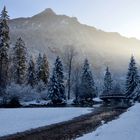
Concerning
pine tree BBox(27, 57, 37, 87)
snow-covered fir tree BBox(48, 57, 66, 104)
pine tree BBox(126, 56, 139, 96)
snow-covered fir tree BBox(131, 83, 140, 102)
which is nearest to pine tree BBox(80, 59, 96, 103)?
pine tree BBox(126, 56, 139, 96)

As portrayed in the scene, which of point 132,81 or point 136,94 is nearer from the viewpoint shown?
point 136,94

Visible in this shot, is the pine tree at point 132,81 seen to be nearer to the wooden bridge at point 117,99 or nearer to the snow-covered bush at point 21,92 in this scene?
the wooden bridge at point 117,99

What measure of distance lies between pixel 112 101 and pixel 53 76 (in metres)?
14.4

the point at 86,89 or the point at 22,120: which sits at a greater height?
the point at 86,89

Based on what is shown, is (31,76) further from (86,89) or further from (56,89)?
(56,89)

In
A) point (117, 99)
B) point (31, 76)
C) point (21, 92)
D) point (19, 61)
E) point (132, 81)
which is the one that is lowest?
point (117, 99)

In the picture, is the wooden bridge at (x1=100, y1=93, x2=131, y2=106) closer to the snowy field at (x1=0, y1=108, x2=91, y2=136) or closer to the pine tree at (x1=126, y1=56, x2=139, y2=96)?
the pine tree at (x1=126, y1=56, x2=139, y2=96)

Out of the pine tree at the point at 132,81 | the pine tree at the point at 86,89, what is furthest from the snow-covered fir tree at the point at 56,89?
the pine tree at the point at 132,81

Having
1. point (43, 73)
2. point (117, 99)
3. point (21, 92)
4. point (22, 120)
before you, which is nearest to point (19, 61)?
point (43, 73)

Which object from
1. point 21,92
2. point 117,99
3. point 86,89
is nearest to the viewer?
point 21,92

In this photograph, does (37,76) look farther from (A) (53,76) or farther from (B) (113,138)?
(B) (113,138)

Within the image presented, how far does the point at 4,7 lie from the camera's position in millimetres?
77812

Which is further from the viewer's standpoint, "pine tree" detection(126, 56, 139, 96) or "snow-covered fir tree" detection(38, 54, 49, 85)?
"snow-covered fir tree" detection(38, 54, 49, 85)

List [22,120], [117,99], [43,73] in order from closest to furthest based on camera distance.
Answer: [22,120]
[117,99]
[43,73]
